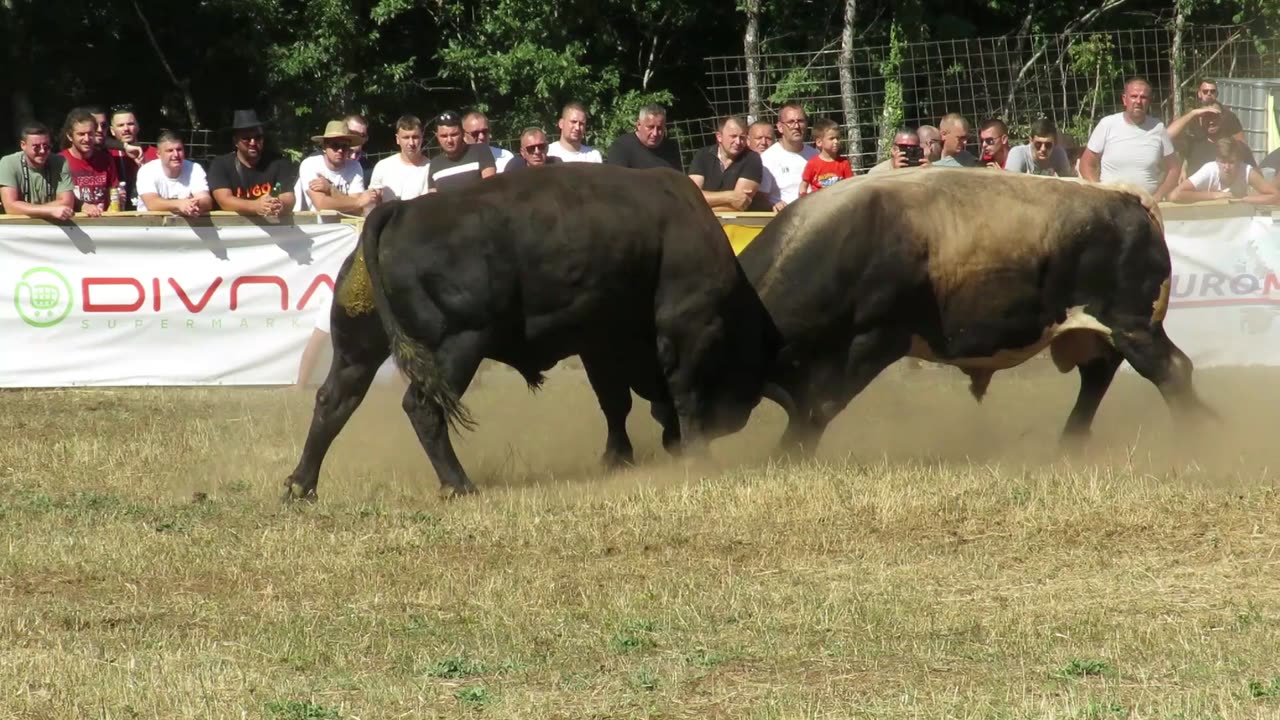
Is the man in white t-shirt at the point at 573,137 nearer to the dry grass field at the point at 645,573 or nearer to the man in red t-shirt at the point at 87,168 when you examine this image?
the dry grass field at the point at 645,573

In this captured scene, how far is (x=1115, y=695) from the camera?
5.57 metres

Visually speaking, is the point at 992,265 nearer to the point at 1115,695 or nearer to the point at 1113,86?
the point at 1115,695

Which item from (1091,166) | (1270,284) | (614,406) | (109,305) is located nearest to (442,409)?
(614,406)

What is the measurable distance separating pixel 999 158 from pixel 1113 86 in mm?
8308

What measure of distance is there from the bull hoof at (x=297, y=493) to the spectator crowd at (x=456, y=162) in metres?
3.21

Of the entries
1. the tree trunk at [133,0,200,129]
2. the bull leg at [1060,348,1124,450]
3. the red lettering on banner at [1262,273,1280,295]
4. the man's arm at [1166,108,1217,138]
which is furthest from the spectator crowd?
the tree trunk at [133,0,200,129]

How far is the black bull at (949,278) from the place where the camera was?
9812mm

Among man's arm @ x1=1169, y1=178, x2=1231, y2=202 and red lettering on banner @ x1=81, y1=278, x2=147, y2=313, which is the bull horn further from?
red lettering on banner @ x1=81, y1=278, x2=147, y2=313

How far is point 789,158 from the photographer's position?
1329cm

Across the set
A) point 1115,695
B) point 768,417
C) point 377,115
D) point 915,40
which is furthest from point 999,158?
point 377,115

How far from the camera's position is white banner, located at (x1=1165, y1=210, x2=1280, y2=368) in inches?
520

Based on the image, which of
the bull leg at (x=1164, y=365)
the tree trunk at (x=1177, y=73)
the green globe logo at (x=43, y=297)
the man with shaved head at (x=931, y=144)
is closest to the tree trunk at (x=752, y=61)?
the tree trunk at (x=1177, y=73)

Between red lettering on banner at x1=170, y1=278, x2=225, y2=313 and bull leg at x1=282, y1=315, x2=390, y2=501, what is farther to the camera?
red lettering on banner at x1=170, y1=278, x2=225, y2=313

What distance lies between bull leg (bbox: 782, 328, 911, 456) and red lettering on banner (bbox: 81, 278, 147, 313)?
16.4 feet
